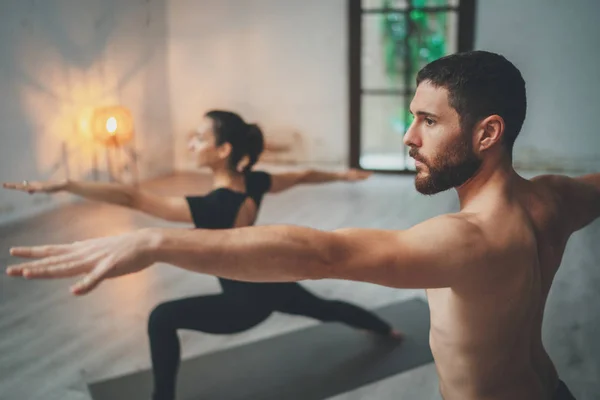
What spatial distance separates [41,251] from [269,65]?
18.6 feet

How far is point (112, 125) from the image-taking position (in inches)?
207

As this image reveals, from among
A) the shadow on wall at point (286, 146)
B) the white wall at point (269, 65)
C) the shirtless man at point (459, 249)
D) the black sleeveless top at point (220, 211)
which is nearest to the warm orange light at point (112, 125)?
the white wall at point (269, 65)

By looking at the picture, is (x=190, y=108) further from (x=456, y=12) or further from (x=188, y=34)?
(x=456, y=12)

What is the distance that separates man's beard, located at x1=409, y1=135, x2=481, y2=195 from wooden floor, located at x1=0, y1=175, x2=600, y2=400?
1344 millimetres

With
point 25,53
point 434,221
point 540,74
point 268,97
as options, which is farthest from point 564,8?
point 434,221

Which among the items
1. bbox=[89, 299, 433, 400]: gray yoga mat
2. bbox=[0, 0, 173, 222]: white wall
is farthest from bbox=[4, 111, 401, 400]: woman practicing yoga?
bbox=[0, 0, 173, 222]: white wall

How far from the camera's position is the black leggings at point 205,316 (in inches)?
80.1

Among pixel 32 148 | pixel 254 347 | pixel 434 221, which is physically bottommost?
pixel 254 347

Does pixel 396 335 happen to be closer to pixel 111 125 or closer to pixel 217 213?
pixel 217 213

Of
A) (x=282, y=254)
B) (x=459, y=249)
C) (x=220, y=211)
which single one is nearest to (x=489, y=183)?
(x=459, y=249)

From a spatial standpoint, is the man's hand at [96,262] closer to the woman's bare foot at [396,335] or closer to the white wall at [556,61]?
the woman's bare foot at [396,335]

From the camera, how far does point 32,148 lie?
4.82 meters

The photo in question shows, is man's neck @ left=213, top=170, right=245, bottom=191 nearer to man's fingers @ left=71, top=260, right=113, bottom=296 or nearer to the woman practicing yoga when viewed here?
the woman practicing yoga

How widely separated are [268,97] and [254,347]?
416 centimetres
